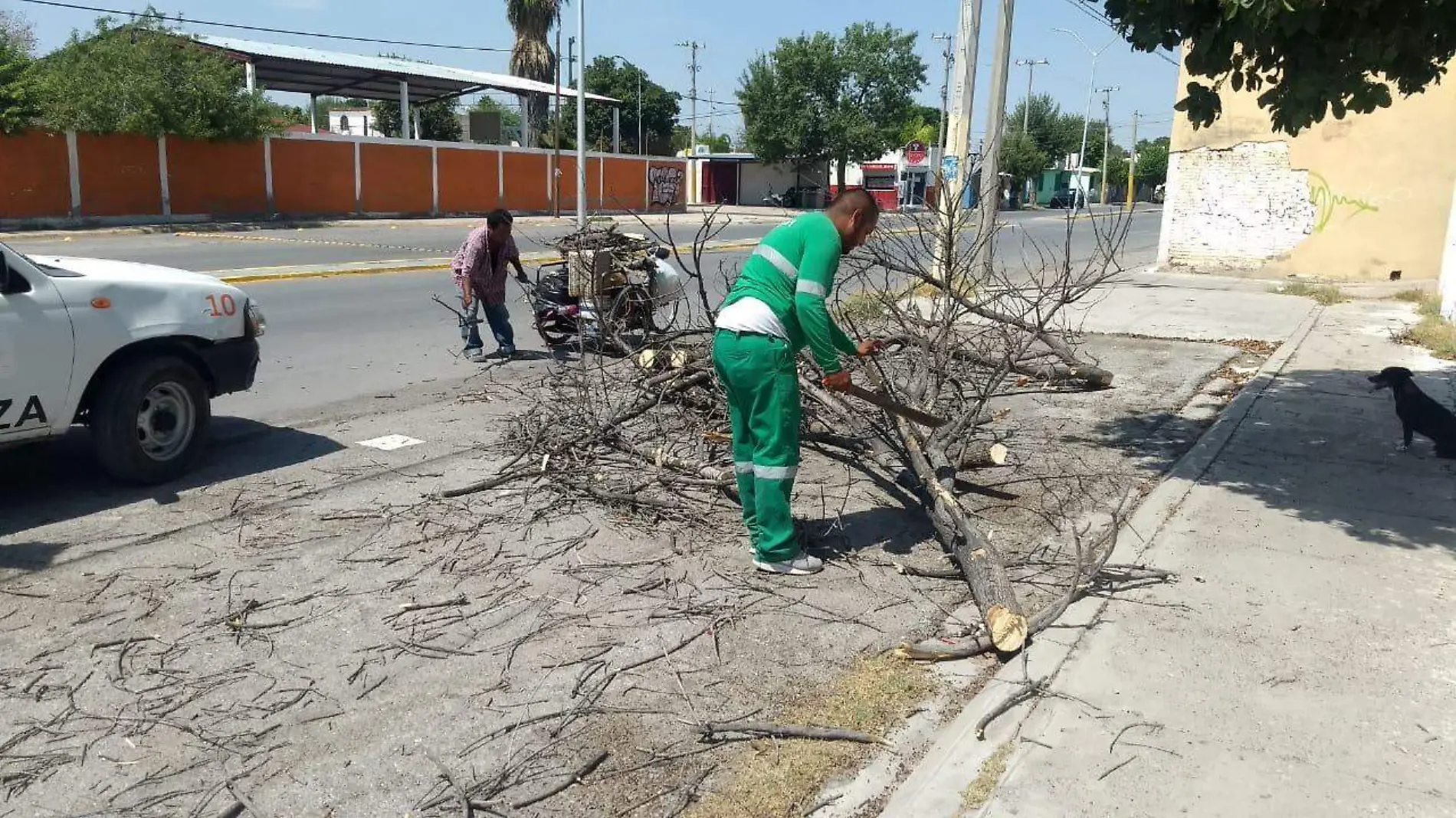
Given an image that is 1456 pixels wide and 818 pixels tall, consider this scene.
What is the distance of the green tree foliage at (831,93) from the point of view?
56.8 m

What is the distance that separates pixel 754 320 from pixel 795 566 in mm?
1206

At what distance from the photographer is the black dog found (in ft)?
23.6

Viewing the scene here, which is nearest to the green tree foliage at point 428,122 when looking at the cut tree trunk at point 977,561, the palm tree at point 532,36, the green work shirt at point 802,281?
the palm tree at point 532,36

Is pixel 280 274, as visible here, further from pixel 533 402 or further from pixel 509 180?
pixel 509 180

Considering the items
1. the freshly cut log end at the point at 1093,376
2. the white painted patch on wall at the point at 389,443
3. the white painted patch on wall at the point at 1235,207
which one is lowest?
the white painted patch on wall at the point at 389,443

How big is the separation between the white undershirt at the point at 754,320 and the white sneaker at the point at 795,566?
108 centimetres

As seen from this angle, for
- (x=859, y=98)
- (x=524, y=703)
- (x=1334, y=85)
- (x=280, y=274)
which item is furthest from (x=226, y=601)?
(x=859, y=98)

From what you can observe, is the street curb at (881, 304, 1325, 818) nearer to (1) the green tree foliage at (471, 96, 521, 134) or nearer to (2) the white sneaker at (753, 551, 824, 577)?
(2) the white sneaker at (753, 551, 824, 577)

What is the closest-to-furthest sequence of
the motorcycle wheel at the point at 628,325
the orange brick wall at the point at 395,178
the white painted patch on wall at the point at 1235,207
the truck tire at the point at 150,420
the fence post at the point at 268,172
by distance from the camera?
1. the truck tire at the point at 150,420
2. the motorcycle wheel at the point at 628,325
3. the white painted patch on wall at the point at 1235,207
4. the fence post at the point at 268,172
5. the orange brick wall at the point at 395,178

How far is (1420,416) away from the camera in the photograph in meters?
7.32

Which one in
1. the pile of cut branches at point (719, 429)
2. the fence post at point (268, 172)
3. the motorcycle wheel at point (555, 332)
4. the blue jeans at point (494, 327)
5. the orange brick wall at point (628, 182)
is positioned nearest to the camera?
the pile of cut branches at point (719, 429)

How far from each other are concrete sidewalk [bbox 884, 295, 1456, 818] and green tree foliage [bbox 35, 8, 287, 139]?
3011cm

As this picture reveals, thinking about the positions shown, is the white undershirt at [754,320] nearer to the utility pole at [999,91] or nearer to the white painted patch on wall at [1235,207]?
the utility pole at [999,91]

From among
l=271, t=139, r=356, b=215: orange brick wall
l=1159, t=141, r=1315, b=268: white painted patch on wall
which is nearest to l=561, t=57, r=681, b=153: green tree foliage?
l=271, t=139, r=356, b=215: orange brick wall
